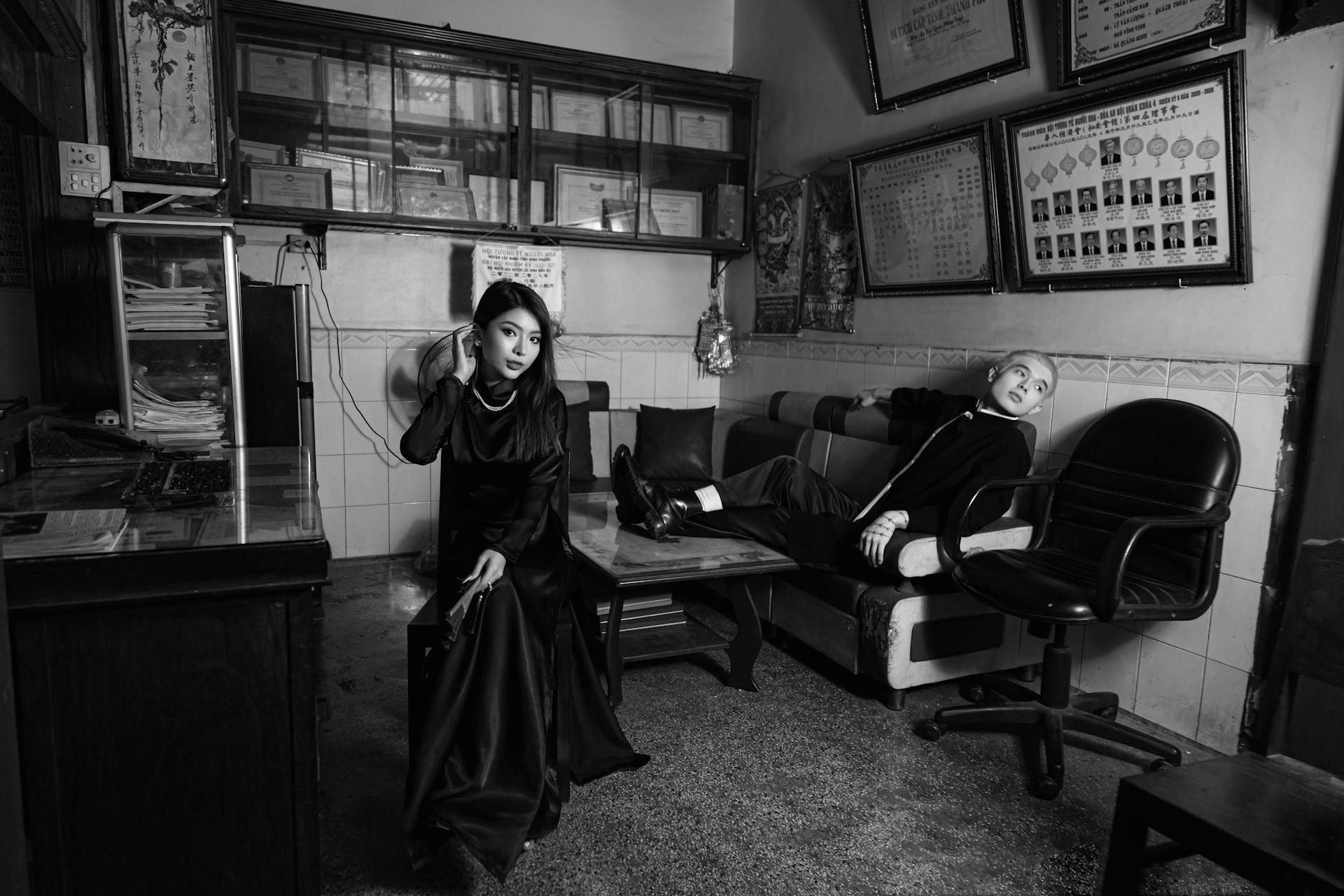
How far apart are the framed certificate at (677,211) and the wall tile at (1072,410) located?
233 cm

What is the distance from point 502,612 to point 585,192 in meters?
3.16

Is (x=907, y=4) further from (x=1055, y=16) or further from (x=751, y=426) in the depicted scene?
(x=751, y=426)

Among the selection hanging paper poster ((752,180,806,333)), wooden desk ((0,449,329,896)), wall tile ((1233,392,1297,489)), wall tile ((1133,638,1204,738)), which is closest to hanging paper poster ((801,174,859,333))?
hanging paper poster ((752,180,806,333))

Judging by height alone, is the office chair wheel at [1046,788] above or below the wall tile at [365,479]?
below

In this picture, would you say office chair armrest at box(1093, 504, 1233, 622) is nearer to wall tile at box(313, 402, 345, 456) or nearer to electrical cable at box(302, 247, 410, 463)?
electrical cable at box(302, 247, 410, 463)

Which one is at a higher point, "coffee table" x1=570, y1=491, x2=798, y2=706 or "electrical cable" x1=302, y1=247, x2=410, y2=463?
"electrical cable" x1=302, y1=247, x2=410, y2=463

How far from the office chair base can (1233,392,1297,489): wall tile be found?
0.74m

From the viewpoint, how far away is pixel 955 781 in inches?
90.4

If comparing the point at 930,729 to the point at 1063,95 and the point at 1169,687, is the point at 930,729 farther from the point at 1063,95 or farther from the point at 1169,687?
the point at 1063,95

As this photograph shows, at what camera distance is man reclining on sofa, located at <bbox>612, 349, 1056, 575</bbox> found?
2809mm

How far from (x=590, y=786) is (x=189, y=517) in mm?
1222

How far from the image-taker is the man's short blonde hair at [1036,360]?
285cm

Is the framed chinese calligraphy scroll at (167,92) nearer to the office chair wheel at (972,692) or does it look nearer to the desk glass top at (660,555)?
the desk glass top at (660,555)

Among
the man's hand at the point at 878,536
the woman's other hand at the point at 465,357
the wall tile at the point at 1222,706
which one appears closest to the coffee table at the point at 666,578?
the man's hand at the point at 878,536
